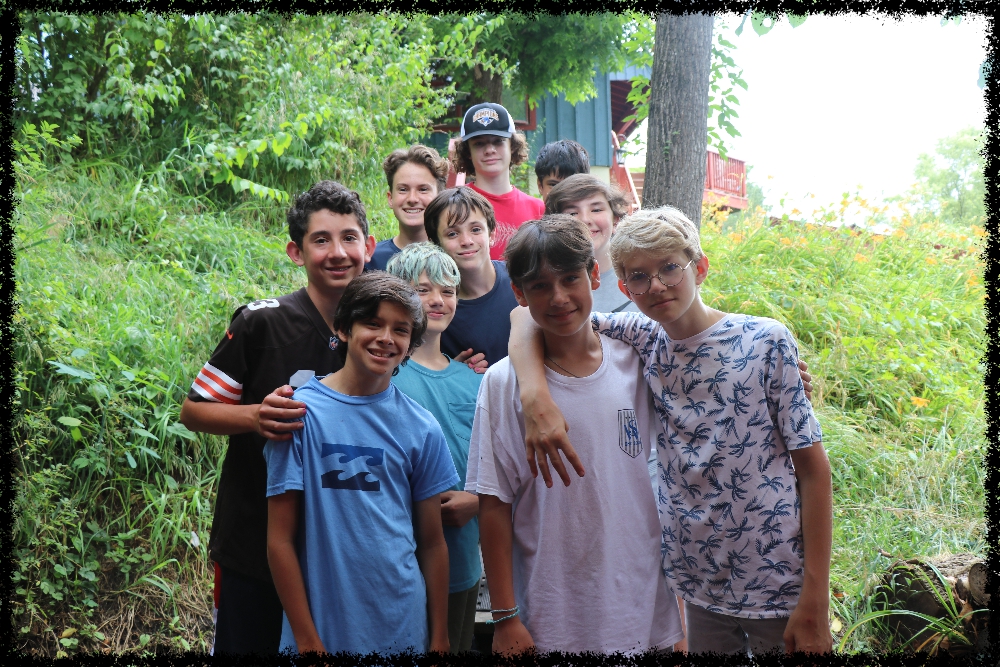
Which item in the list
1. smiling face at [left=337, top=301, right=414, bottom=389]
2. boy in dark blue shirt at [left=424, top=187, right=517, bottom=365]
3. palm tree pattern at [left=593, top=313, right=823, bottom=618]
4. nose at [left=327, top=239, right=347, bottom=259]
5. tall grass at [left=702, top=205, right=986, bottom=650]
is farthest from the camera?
tall grass at [left=702, top=205, right=986, bottom=650]

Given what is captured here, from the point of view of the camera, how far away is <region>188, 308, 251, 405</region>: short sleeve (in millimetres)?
2289

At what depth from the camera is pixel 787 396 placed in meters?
2.02

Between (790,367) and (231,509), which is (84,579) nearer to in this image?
(231,509)

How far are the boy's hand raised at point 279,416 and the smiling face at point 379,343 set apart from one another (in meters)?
0.22

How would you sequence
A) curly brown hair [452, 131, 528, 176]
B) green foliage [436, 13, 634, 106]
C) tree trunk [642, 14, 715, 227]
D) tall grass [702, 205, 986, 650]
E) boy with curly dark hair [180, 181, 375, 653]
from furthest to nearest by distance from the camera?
green foliage [436, 13, 634, 106]
tree trunk [642, 14, 715, 227]
curly brown hair [452, 131, 528, 176]
tall grass [702, 205, 986, 650]
boy with curly dark hair [180, 181, 375, 653]

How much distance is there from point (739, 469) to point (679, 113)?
3.23 m

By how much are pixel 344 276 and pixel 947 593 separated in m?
2.81

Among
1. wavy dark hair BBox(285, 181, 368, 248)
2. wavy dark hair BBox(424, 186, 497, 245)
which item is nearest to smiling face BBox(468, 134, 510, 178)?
wavy dark hair BBox(424, 186, 497, 245)

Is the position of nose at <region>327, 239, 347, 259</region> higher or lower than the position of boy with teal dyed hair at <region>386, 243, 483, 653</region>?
higher

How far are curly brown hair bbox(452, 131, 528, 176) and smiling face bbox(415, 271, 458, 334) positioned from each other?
1.58 m

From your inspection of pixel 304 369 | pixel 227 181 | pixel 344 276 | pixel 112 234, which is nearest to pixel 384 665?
pixel 304 369

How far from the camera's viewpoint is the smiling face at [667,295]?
6.86 feet

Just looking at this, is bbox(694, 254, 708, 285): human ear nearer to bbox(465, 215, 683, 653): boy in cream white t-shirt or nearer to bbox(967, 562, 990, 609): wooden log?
bbox(465, 215, 683, 653): boy in cream white t-shirt

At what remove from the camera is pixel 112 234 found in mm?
5375
